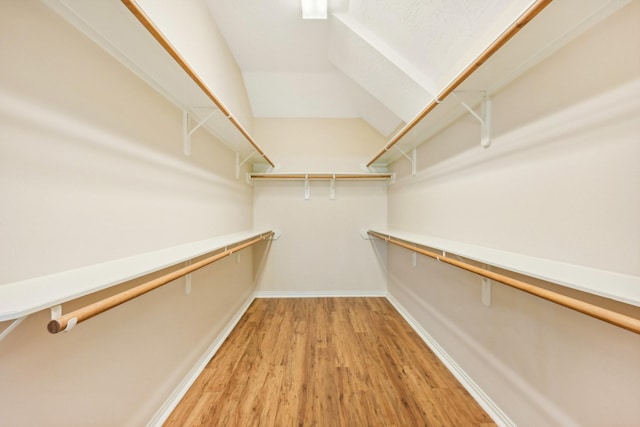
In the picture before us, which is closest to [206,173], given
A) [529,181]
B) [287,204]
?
[287,204]

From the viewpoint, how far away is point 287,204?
10.5 ft

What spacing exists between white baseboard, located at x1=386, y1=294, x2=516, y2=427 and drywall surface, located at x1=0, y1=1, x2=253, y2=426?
1.78 m

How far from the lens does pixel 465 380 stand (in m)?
1.52

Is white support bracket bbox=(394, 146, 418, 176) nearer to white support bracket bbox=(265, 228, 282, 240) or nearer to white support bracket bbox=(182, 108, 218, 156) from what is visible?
white support bracket bbox=(182, 108, 218, 156)

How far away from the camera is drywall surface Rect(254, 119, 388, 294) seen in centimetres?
319

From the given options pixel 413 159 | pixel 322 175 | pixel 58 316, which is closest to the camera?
pixel 58 316

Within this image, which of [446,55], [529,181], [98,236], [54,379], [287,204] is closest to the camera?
[54,379]

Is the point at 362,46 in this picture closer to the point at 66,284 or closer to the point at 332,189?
the point at 332,189

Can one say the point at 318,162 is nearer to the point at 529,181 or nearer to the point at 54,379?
the point at 529,181

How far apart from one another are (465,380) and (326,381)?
2.92ft

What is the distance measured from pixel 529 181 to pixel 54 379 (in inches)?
75.9

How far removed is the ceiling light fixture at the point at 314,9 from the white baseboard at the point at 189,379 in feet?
8.83

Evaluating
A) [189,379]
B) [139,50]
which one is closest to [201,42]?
[139,50]

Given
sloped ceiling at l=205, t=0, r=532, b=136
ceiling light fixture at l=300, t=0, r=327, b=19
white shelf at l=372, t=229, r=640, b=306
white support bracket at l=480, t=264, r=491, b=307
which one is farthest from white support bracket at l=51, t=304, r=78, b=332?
ceiling light fixture at l=300, t=0, r=327, b=19
